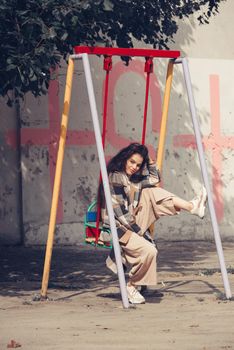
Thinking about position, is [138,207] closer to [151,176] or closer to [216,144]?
[151,176]

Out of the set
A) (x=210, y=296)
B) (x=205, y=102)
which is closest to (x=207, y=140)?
(x=205, y=102)

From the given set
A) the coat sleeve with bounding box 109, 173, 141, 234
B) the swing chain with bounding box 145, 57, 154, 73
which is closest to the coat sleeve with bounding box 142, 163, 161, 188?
the coat sleeve with bounding box 109, 173, 141, 234

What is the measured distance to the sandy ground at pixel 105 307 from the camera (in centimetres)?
720

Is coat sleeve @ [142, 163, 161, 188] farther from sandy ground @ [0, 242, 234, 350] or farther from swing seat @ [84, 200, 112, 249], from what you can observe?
sandy ground @ [0, 242, 234, 350]

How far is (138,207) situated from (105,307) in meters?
0.91

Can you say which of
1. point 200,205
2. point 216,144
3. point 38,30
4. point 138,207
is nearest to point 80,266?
point 138,207

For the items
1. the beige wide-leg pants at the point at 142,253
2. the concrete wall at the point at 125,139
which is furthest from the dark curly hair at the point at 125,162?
the concrete wall at the point at 125,139

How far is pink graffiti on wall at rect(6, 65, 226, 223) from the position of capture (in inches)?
534

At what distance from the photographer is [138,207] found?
9.19 m

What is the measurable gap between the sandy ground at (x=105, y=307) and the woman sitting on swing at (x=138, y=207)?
27cm

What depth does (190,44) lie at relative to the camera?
14.4 metres

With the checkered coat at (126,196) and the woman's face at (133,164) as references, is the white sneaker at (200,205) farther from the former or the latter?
the woman's face at (133,164)

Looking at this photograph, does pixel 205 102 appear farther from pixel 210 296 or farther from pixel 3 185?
pixel 210 296

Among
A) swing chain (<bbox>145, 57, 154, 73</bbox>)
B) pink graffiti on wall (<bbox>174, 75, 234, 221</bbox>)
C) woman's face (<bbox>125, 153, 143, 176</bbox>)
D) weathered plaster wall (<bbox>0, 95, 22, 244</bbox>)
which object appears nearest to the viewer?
woman's face (<bbox>125, 153, 143, 176</bbox>)
